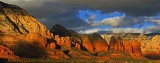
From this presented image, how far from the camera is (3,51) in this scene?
577 ft

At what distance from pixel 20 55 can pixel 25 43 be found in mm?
14998

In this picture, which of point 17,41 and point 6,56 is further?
point 17,41

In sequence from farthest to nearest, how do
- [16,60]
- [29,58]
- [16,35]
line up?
[16,35] → [29,58] → [16,60]

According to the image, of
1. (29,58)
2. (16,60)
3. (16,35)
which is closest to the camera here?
(16,60)

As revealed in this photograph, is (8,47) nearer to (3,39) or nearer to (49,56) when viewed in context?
(3,39)

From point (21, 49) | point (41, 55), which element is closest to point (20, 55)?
point (21, 49)

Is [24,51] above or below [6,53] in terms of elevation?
above

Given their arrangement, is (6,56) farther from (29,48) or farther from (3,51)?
(29,48)

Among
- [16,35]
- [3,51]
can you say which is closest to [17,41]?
[16,35]

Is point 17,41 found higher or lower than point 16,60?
higher

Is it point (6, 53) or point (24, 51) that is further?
point (24, 51)

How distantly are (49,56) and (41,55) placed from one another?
5751 millimetres

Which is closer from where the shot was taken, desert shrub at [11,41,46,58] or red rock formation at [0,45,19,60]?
red rock formation at [0,45,19,60]

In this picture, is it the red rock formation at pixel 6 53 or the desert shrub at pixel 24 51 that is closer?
the red rock formation at pixel 6 53
